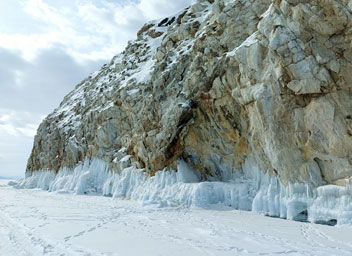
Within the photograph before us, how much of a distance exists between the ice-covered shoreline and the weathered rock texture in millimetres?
784

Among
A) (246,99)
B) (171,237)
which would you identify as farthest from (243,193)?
(171,237)

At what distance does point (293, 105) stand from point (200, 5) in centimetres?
2099

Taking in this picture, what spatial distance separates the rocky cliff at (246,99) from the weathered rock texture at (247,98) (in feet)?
0.19

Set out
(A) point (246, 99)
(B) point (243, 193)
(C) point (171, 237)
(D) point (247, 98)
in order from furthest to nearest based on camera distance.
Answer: (B) point (243, 193) → (A) point (246, 99) → (D) point (247, 98) → (C) point (171, 237)

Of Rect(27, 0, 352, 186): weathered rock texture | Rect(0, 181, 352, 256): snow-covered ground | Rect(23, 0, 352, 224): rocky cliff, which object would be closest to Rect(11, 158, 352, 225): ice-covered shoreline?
Rect(23, 0, 352, 224): rocky cliff

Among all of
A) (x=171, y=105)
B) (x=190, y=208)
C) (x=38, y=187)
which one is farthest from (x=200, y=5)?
(x=38, y=187)

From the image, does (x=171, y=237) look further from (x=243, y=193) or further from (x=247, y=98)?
(x=247, y=98)

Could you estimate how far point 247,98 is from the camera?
16766 mm

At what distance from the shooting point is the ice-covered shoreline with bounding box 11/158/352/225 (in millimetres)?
12664

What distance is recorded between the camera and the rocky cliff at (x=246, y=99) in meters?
13.4

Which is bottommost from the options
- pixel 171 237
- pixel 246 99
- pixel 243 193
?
pixel 171 237

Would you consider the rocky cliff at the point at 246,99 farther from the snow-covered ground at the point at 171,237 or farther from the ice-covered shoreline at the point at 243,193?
the snow-covered ground at the point at 171,237

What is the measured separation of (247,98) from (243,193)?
6.21 metres

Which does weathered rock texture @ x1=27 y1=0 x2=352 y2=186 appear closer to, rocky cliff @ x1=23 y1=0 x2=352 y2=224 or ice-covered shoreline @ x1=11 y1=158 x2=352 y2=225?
rocky cliff @ x1=23 y1=0 x2=352 y2=224
